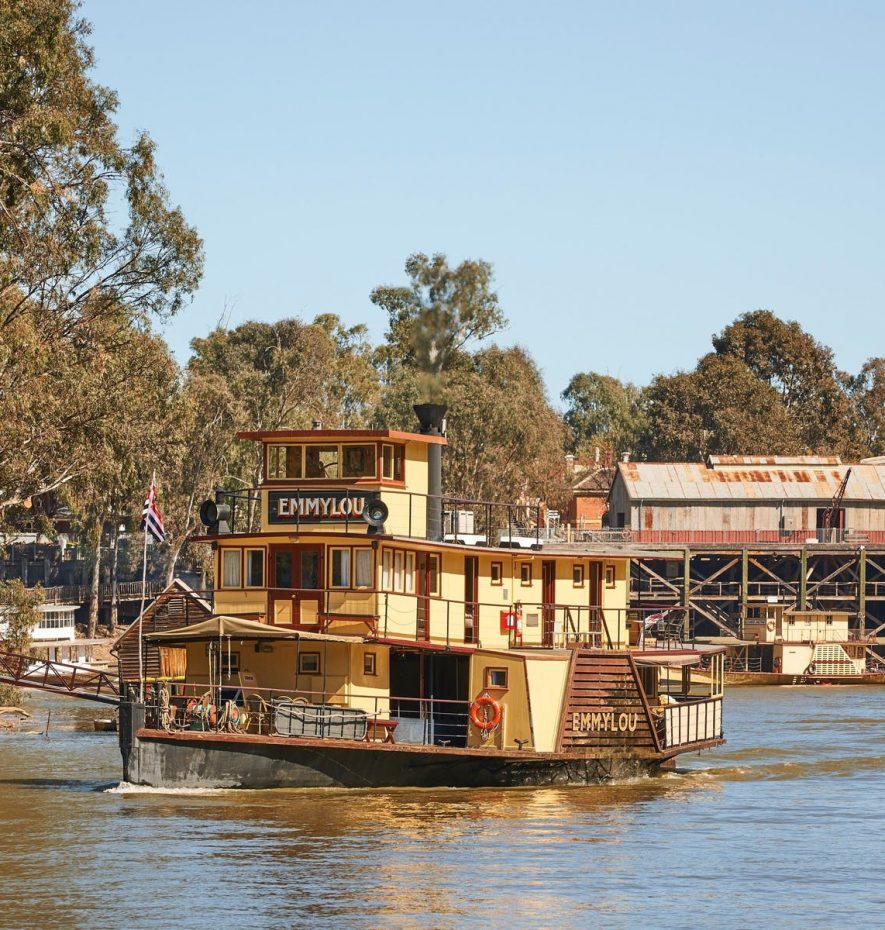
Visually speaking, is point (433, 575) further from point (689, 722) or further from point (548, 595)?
point (689, 722)

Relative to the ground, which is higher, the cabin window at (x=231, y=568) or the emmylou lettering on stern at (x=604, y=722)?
the cabin window at (x=231, y=568)

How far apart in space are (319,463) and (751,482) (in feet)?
209

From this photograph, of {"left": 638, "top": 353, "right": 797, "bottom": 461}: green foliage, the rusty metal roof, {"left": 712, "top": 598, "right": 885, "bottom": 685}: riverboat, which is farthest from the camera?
{"left": 638, "top": 353, "right": 797, "bottom": 461}: green foliage

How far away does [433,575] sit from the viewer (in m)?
38.7

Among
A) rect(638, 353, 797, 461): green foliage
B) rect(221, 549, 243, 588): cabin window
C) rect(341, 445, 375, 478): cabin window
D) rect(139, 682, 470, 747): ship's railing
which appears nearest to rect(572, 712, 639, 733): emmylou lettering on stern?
rect(139, 682, 470, 747): ship's railing

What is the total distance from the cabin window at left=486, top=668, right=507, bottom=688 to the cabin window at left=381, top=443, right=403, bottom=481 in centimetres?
448

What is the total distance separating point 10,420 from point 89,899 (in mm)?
21764

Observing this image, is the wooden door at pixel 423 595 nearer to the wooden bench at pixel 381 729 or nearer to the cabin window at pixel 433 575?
the cabin window at pixel 433 575

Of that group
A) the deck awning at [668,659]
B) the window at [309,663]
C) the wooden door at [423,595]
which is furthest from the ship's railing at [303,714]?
the deck awning at [668,659]

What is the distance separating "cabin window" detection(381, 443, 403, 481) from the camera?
3841 cm

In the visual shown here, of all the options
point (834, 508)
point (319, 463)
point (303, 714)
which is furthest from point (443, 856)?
point (834, 508)

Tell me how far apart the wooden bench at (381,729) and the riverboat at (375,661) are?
1.8 inches

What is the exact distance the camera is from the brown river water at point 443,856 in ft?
85.3

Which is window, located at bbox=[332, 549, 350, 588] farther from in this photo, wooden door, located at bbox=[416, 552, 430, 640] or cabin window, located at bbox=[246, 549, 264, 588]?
wooden door, located at bbox=[416, 552, 430, 640]
